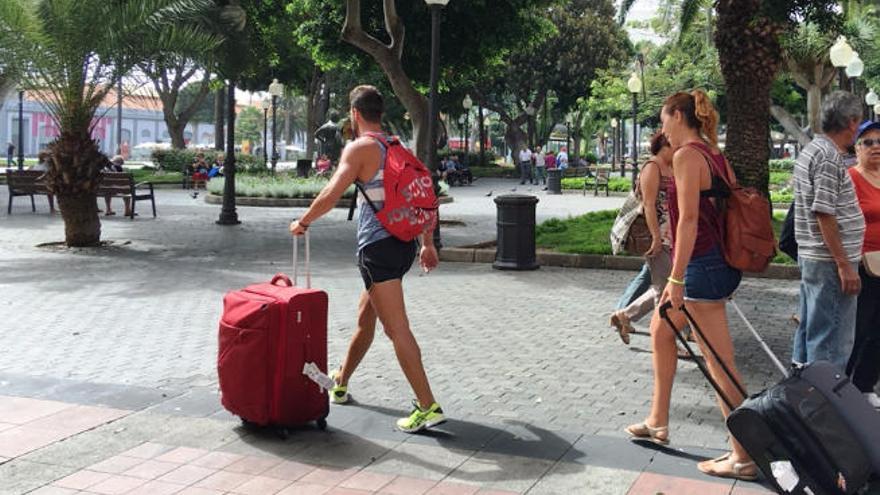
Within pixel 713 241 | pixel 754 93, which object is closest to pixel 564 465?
pixel 713 241

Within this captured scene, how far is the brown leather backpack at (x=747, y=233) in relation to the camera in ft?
13.5

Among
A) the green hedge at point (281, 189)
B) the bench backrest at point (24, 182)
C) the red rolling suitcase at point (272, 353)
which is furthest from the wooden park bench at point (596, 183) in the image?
the red rolling suitcase at point (272, 353)

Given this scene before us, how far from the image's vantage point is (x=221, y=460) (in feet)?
14.1

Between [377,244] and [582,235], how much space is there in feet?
31.6

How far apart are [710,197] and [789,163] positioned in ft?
161

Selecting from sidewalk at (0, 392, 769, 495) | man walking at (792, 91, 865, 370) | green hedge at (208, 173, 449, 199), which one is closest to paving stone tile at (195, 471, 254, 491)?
sidewalk at (0, 392, 769, 495)

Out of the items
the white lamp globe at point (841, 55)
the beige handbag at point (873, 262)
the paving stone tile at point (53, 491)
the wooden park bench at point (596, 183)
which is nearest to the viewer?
the paving stone tile at point (53, 491)

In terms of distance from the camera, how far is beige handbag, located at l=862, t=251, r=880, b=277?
475cm

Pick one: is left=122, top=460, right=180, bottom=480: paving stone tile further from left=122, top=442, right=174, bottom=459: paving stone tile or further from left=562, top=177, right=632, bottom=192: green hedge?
left=562, top=177, right=632, bottom=192: green hedge

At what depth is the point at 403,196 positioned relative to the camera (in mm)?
4602

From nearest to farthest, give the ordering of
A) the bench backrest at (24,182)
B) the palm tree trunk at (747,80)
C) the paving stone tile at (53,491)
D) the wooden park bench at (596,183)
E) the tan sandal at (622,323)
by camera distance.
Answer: the paving stone tile at (53,491) < the tan sandal at (622,323) < the palm tree trunk at (747,80) < the bench backrest at (24,182) < the wooden park bench at (596,183)

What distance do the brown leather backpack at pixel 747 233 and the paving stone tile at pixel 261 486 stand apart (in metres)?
2.27

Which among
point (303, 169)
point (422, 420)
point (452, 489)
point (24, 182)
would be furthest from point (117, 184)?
point (452, 489)

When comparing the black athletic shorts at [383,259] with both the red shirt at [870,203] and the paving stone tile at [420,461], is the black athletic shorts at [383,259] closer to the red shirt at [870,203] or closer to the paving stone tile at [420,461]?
the paving stone tile at [420,461]
